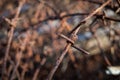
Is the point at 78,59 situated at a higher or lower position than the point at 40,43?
lower

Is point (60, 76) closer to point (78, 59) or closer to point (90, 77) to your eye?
point (90, 77)

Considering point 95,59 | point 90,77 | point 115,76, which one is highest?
point 115,76

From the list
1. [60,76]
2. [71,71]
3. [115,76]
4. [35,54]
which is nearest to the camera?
[115,76]

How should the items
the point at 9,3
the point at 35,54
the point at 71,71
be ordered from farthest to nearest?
the point at 9,3 < the point at 35,54 < the point at 71,71

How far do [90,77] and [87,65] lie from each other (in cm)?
52

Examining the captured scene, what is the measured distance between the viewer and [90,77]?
2449 mm

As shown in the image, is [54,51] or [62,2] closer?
[54,51]

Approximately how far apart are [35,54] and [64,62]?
0.40 meters

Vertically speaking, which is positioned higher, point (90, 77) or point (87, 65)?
point (90, 77)

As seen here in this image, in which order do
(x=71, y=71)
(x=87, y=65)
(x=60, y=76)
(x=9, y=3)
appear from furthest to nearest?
(x=9, y=3)
(x=87, y=65)
(x=71, y=71)
(x=60, y=76)

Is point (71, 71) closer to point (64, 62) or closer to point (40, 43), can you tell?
point (64, 62)

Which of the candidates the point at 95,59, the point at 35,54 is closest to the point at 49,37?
the point at 35,54

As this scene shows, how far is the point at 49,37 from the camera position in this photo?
3.01 m

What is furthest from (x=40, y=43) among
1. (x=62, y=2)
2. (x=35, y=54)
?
(x=62, y=2)
